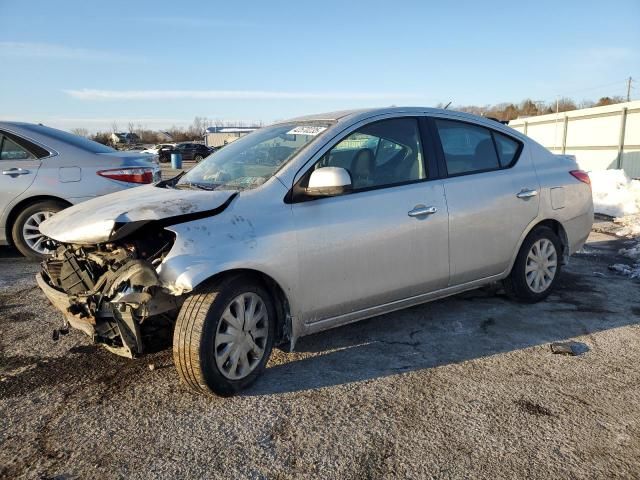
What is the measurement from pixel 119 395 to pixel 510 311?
3197mm

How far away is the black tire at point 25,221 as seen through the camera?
6.30 metres

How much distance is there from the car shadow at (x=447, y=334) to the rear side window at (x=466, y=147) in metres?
1.23

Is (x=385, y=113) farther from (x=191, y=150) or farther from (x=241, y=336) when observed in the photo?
(x=191, y=150)

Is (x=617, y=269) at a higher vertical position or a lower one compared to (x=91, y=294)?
lower

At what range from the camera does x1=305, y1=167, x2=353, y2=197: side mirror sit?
3244mm

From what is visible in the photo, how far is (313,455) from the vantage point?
256 cm

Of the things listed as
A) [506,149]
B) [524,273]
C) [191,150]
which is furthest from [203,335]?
[191,150]

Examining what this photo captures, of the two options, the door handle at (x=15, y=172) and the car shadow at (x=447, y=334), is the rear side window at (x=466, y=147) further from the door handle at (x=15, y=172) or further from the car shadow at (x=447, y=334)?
the door handle at (x=15, y=172)

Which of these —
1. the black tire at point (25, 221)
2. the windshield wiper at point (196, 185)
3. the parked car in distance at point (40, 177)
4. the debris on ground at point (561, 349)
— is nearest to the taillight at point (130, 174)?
the parked car in distance at point (40, 177)

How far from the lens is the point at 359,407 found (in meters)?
3.01

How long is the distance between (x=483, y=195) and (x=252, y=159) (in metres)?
1.82

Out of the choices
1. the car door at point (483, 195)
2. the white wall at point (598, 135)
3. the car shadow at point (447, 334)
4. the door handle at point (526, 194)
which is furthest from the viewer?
the white wall at point (598, 135)

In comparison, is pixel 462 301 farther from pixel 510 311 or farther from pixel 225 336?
pixel 225 336

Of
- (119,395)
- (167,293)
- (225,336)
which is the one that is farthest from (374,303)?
(119,395)
